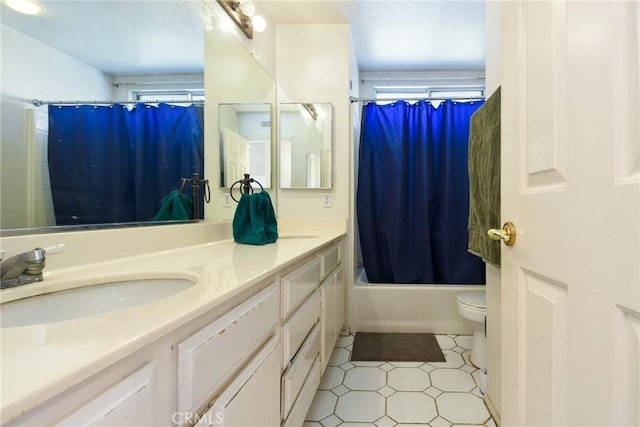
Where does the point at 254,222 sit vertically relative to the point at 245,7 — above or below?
below

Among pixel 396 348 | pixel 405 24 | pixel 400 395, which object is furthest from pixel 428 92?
pixel 400 395

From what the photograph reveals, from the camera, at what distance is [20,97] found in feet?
2.33

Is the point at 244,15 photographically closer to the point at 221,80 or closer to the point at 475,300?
the point at 221,80

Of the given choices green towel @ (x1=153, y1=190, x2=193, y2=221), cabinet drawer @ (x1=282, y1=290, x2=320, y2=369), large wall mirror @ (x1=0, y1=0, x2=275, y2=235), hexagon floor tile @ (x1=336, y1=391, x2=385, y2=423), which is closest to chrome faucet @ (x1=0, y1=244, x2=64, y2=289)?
large wall mirror @ (x1=0, y1=0, x2=275, y2=235)

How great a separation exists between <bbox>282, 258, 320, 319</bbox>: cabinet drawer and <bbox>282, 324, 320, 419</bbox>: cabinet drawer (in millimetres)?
184

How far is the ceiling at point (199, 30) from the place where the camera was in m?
0.83

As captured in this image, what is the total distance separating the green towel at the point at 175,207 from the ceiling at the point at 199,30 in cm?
48

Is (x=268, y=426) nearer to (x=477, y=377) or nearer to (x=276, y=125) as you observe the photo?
(x=477, y=377)

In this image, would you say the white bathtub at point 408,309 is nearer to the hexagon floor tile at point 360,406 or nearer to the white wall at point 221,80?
the hexagon floor tile at point 360,406

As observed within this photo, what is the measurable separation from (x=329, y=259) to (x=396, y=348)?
3.03ft

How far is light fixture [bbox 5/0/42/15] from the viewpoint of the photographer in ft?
2.25

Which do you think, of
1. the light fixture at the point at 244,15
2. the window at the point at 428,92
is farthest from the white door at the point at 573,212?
the window at the point at 428,92

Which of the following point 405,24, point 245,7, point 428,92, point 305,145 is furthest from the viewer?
point 428,92

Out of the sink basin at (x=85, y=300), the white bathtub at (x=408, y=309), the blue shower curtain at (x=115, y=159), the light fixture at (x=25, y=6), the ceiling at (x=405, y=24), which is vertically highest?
the ceiling at (x=405, y=24)
